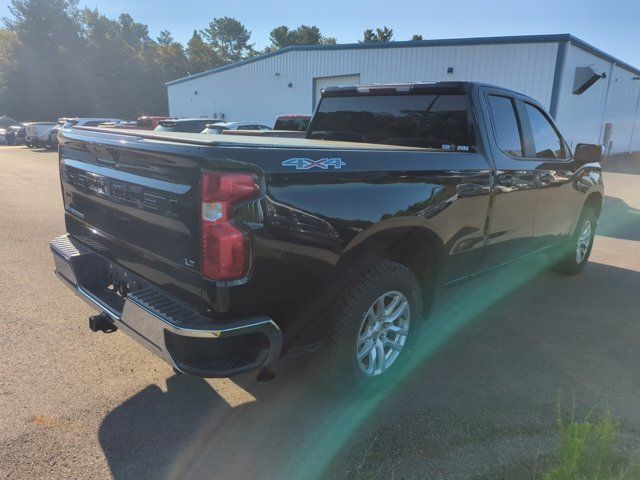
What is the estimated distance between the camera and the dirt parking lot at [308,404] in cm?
254

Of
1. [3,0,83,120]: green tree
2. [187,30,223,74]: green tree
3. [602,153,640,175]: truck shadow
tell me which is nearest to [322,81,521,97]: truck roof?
[602,153,640,175]: truck shadow

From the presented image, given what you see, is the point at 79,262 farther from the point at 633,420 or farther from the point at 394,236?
the point at 633,420

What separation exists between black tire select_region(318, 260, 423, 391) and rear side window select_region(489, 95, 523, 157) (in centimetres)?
165

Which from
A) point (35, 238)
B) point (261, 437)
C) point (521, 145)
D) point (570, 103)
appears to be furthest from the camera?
point (570, 103)

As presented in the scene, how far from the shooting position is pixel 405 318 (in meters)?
3.29

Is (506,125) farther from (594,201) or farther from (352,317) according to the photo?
(594,201)

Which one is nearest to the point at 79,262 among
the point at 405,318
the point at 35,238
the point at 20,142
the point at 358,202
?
the point at 358,202

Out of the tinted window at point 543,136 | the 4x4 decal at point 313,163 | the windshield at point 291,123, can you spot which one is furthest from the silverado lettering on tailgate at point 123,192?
the windshield at point 291,123

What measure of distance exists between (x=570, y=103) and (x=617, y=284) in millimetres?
15688

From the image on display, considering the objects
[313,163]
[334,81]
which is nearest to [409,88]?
[313,163]

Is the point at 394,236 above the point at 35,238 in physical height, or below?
above

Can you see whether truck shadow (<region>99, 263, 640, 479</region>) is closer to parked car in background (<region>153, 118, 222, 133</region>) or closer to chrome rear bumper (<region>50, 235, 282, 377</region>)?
chrome rear bumper (<region>50, 235, 282, 377</region>)

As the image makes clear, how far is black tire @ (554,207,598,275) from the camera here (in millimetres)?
5555

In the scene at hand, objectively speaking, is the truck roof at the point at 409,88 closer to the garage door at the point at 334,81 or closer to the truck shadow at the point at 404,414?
the truck shadow at the point at 404,414
